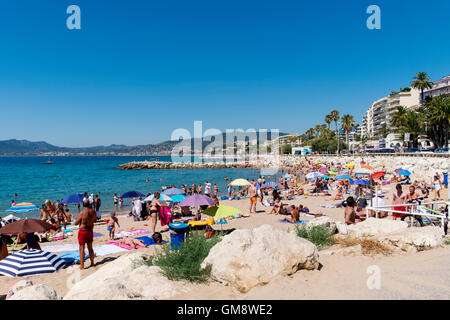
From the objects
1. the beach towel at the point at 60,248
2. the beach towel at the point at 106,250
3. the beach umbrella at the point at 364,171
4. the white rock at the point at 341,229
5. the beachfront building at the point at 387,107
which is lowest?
the beach towel at the point at 60,248

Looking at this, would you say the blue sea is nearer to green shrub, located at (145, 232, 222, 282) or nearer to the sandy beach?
green shrub, located at (145, 232, 222, 282)

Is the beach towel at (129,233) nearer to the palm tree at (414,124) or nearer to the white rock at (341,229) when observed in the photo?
the white rock at (341,229)

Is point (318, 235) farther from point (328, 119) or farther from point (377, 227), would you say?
point (328, 119)

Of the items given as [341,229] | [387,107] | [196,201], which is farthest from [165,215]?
[387,107]

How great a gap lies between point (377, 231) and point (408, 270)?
257cm

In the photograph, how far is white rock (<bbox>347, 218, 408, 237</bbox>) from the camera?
7.18 m

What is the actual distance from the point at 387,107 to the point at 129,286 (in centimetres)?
10535

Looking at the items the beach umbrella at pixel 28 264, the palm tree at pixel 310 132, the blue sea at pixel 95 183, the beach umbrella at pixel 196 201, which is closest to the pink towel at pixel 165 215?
the beach umbrella at pixel 196 201

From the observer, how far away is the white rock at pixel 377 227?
7.18 metres

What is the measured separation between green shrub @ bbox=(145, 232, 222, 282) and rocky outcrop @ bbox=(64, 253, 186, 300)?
19 centimetres

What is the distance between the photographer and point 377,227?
737 centimetres

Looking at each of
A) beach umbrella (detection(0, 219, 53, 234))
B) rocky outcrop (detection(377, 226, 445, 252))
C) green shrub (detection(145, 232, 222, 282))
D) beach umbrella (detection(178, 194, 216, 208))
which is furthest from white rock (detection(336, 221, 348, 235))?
beach umbrella (detection(0, 219, 53, 234))

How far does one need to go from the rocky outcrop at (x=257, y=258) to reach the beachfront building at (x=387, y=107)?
82.3 meters
